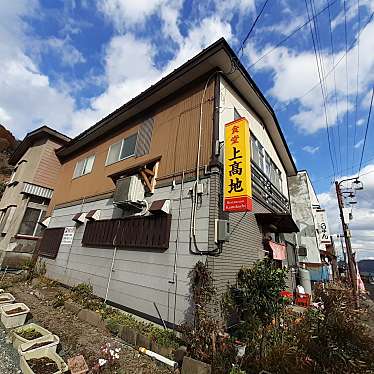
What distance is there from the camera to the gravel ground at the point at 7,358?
13.1 feet

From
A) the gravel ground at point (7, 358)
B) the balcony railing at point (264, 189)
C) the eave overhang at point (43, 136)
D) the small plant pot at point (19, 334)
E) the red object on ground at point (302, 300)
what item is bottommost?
the gravel ground at point (7, 358)

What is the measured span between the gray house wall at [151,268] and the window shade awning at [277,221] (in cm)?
360

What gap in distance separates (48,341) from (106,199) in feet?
19.3

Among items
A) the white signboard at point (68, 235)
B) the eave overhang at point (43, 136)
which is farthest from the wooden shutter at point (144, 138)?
the eave overhang at point (43, 136)

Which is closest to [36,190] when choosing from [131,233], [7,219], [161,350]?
[7,219]

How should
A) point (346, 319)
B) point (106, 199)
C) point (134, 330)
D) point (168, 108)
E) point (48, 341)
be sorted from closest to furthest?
1. point (48, 341)
2. point (346, 319)
3. point (134, 330)
4. point (168, 108)
5. point (106, 199)

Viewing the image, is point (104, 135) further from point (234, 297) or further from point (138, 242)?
point (234, 297)

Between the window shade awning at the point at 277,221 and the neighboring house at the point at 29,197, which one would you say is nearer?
the window shade awning at the point at 277,221

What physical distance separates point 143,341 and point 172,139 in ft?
20.0

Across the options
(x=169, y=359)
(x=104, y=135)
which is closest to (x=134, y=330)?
(x=169, y=359)

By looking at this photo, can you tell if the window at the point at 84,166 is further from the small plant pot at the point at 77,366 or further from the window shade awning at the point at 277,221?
the small plant pot at the point at 77,366

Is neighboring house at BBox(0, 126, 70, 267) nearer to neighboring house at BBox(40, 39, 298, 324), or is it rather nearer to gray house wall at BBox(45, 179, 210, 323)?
neighboring house at BBox(40, 39, 298, 324)

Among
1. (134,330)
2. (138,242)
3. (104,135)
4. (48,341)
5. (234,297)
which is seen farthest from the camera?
(104,135)

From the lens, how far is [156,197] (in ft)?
24.3
